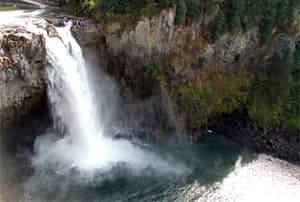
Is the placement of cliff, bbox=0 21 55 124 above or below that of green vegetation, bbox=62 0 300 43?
below

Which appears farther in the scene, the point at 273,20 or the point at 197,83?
the point at 273,20

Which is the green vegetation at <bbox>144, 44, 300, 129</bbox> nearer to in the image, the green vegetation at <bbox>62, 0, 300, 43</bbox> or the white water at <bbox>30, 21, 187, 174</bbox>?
the green vegetation at <bbox>62, 0, 300, 43</bbox>

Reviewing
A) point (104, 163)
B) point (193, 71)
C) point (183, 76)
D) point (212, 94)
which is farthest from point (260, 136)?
point (104, 163)

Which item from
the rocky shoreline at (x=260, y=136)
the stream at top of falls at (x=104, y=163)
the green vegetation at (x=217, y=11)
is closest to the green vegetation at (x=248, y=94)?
the rocky shoreline at (x=260, y=136)

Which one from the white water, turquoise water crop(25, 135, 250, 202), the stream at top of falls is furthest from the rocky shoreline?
the white water

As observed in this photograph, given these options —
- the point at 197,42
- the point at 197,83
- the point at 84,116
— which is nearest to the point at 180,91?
the point at 197,83

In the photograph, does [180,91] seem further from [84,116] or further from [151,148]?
[84,116]

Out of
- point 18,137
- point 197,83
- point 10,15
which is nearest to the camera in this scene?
point 18,137
